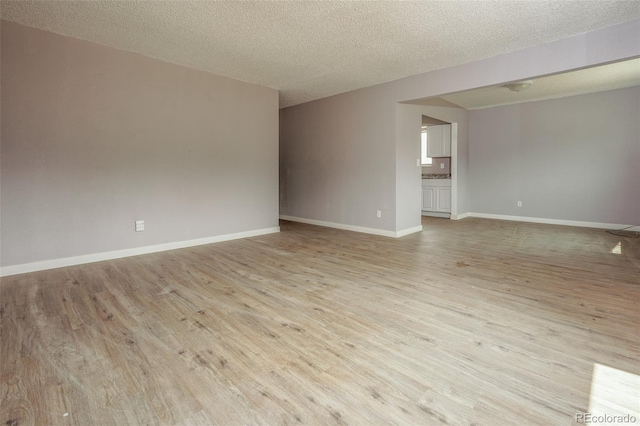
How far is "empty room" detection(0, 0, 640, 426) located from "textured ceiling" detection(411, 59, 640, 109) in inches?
3.1

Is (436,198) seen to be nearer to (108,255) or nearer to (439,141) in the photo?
(439,141)

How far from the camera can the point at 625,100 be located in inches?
212

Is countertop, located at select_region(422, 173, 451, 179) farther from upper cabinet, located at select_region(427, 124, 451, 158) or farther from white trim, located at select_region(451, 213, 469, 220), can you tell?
white trim, located at select_region(451, 213, 469, 220)

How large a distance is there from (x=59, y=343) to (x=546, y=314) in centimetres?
313

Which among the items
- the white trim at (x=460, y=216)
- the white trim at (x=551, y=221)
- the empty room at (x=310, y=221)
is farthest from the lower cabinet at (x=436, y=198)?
the empty room at (x=310, y=221)

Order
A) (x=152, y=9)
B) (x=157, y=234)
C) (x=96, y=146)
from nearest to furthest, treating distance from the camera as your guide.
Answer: (x=152, y=9), (x=96, y=146), (x=157, y=234)

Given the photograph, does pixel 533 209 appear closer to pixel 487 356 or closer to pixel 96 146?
pixel 487 356

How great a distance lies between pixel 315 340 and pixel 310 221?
4667mm

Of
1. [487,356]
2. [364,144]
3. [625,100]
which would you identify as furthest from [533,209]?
[487,356]

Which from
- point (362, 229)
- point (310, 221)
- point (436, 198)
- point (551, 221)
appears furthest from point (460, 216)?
point (310, 221)

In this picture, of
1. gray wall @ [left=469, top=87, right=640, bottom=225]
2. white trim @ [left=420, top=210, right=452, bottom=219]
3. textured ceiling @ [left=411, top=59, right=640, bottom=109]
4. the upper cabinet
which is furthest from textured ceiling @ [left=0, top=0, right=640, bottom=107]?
white trim @ [left=420, top=210, right=452, bottom=219]

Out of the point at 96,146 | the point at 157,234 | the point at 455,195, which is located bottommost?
the point at 157,234

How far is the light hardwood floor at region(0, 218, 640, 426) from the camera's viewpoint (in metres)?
1.32

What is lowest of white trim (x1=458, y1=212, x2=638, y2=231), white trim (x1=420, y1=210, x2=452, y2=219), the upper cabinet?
white trim (x1=458, y1=212, x2=638, y2=231)
